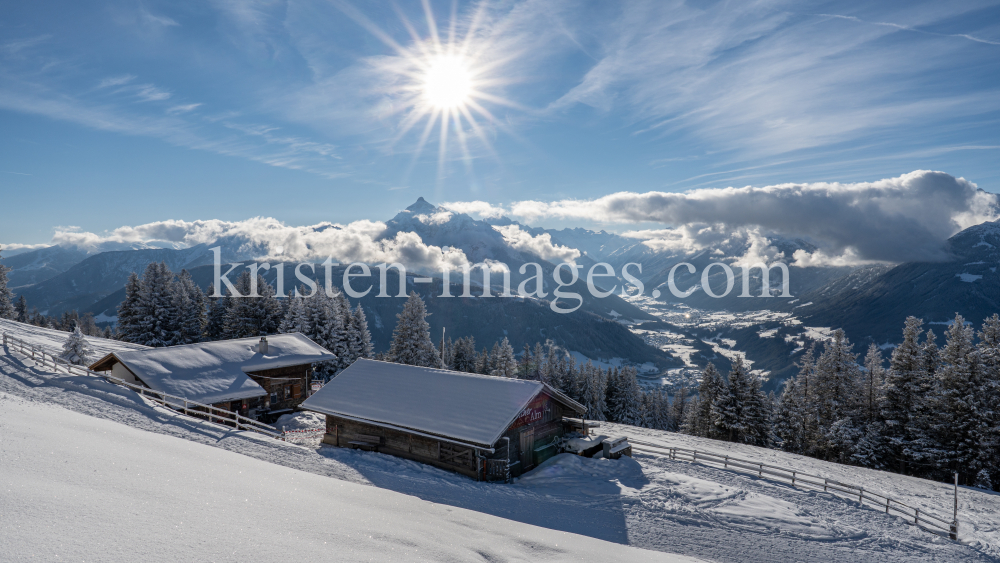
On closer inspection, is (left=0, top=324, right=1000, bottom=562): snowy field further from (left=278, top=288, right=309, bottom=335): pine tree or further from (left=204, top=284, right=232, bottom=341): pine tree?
(left=204, top=284, right=232, bottom=341): pine tree

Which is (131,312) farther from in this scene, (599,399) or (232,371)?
(599,399)

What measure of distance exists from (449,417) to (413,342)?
28.9 m

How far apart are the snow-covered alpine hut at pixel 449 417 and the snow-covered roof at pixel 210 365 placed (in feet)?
22.3

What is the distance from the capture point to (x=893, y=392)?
37094 millimetres

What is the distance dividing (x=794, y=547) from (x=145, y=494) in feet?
60.9

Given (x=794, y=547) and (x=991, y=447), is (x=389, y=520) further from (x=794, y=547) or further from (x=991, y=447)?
(x=991, y=447)

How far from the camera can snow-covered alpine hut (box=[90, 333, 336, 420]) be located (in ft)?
92.8

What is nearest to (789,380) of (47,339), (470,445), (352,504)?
(470,445)

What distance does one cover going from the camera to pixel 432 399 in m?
25.2

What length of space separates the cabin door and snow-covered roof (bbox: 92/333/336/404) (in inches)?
725

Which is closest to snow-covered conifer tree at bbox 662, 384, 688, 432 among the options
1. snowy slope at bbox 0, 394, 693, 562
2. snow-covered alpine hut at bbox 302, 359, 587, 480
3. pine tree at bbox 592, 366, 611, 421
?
pine tree at bbox 592, 366, 611, 421

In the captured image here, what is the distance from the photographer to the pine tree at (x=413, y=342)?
51219 mm

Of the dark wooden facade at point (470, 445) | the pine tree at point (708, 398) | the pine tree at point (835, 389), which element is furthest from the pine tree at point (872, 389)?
the dark wooden facade at point (470, 445)

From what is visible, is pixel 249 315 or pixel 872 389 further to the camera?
pixel 249 315
